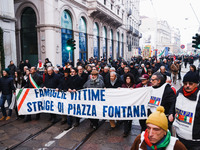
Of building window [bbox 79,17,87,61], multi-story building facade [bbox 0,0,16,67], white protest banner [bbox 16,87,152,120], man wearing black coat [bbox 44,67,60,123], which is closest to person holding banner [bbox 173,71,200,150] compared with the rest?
white protest banner [bbox 16,87,152,120]

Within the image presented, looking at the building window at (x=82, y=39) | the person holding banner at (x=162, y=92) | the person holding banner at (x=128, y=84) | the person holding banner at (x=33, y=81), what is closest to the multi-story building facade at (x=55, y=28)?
the building window at (x=82, y=39)

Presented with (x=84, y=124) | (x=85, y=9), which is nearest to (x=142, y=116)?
(x=84, y=124)

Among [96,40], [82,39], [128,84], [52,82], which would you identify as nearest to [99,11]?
[96,40]

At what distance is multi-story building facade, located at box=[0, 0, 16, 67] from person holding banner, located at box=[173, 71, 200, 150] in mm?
11551

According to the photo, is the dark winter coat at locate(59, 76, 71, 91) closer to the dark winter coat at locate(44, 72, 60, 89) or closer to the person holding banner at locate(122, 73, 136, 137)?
the dark winter coat at locate(44, 72, 60, 89)

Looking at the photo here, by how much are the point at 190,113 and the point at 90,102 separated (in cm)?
Result: 293

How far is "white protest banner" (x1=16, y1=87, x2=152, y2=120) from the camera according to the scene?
4.50m

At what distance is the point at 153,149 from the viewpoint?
5.49ft

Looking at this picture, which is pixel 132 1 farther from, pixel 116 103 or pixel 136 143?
pixel 136 143

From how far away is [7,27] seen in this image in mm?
11266

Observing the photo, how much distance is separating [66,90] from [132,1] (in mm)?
39882

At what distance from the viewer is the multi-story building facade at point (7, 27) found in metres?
10.9

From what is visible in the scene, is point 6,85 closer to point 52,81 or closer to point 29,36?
point 52,81

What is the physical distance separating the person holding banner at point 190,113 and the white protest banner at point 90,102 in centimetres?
185
